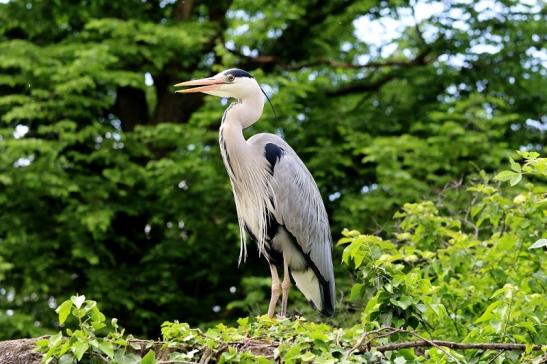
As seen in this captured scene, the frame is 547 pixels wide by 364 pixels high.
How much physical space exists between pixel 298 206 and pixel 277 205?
0.14m

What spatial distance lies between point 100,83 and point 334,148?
2474mm

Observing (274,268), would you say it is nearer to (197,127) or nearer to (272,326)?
(272,326)

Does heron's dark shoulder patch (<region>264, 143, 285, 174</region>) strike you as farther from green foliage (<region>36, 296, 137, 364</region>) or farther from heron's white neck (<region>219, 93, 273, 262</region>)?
green foliage (<region>36, 296, 137, 364</region>)

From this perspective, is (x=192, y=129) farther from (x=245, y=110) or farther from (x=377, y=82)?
(x=245, y=110)

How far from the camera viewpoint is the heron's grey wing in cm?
634

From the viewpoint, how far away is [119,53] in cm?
1086

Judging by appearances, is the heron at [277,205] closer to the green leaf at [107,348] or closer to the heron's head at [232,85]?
the heron's head at [232,85]

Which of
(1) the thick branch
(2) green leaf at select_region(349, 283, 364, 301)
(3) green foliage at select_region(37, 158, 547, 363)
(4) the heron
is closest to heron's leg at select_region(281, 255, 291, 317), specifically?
(4) the heron

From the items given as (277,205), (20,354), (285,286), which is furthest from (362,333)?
(277,205)

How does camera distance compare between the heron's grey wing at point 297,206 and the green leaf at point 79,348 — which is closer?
the green leaf at point 79,348

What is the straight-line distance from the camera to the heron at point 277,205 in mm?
6211

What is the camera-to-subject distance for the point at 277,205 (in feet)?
20.8

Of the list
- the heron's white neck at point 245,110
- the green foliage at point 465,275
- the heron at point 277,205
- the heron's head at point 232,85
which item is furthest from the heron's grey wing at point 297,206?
the green foliage at point 465,275

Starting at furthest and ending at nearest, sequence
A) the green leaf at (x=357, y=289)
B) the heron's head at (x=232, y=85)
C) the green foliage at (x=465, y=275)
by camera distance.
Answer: the heron's head at (x=232, y=85) < the green leaf at (x=357, y=289) < the green foliage at (x=465, y=275)
